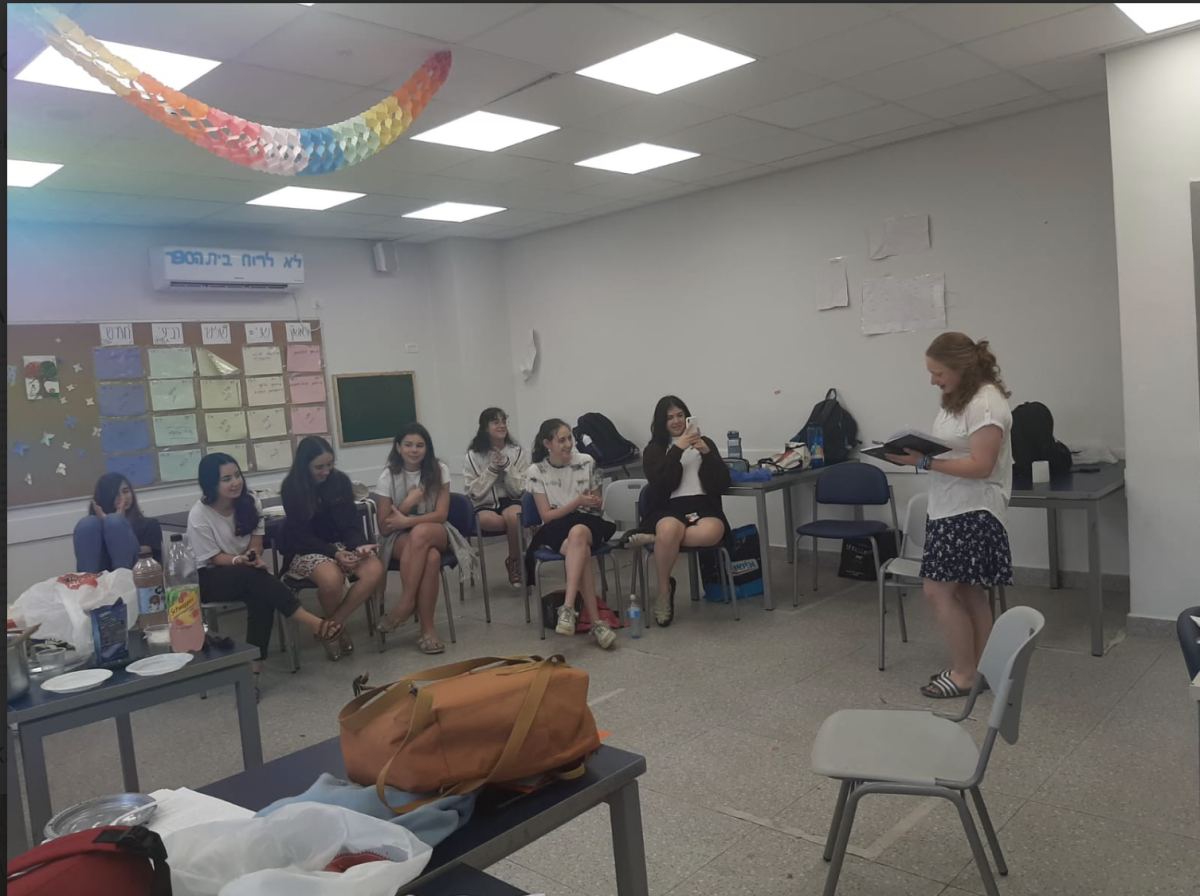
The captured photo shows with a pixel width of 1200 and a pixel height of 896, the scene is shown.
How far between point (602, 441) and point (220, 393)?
9.15ft

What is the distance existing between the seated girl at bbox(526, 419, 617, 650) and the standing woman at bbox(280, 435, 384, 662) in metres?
0.91

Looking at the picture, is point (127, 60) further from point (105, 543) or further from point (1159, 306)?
point (1159, 306)

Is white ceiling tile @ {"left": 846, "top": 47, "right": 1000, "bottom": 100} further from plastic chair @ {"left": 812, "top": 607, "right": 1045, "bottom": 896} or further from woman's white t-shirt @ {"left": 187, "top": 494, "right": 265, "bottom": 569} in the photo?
woman's white t-shirt @ {"left": 187, "top": 494, "right": 265, "bottom": 569}

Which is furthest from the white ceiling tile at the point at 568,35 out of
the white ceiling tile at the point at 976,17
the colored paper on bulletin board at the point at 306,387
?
the colored paper on bulletin board at the point at 306,387

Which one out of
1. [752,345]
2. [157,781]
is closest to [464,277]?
[752,345]

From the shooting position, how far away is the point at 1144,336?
152 inches

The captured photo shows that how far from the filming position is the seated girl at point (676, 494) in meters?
4.77

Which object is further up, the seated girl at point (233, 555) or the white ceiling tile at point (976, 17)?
the white ceiling tile at point (976, 17)

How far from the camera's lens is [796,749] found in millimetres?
3076

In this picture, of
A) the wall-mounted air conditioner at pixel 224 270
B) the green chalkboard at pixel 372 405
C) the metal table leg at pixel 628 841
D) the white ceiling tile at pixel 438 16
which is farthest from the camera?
the green chalkboard at pixel 372 405

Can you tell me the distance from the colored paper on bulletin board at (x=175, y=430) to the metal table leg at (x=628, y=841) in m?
5.39

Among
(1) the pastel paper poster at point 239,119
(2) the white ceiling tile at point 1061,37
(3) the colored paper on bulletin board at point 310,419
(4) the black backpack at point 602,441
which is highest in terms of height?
(2) the white ceiling tile at point 1061,37

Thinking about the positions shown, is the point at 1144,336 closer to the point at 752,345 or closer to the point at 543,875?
the point at 752,345

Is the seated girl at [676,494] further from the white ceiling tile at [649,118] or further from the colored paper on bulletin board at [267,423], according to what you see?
the colored paper on bulletin board at [267,423]
